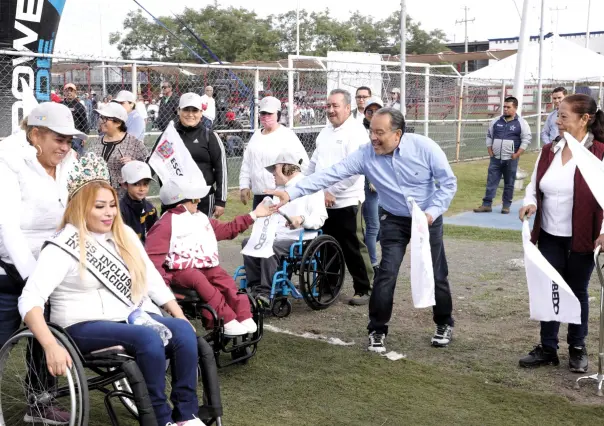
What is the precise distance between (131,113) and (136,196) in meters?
3.36

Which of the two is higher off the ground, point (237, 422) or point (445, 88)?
point (445, 88)

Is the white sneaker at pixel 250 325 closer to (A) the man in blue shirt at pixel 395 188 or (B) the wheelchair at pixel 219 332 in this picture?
(B) the wheelchair at pixel 219 332

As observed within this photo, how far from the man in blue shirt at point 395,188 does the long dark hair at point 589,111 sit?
0.98 metres

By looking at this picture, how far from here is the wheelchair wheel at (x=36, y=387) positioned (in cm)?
356

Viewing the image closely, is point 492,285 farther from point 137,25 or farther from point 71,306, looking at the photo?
point 137,25

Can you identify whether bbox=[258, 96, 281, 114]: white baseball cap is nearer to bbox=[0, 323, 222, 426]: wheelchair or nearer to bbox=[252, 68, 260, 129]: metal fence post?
bbox=[0, 323, 222, 426]: wheelchair

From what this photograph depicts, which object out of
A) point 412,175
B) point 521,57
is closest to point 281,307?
point 412,175

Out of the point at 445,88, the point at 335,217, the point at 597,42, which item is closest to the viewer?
the point at 335,217

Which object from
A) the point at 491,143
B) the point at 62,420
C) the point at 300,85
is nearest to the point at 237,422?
the point at 62,420

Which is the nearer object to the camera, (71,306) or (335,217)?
(71,306)

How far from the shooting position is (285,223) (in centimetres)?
688

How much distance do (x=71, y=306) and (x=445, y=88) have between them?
18.1m

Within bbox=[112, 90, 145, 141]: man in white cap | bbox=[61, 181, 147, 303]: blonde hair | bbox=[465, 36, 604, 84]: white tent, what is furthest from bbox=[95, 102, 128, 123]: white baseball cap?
bbox=[465, 36, 604, 84]: white tent

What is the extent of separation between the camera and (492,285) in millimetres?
7930
